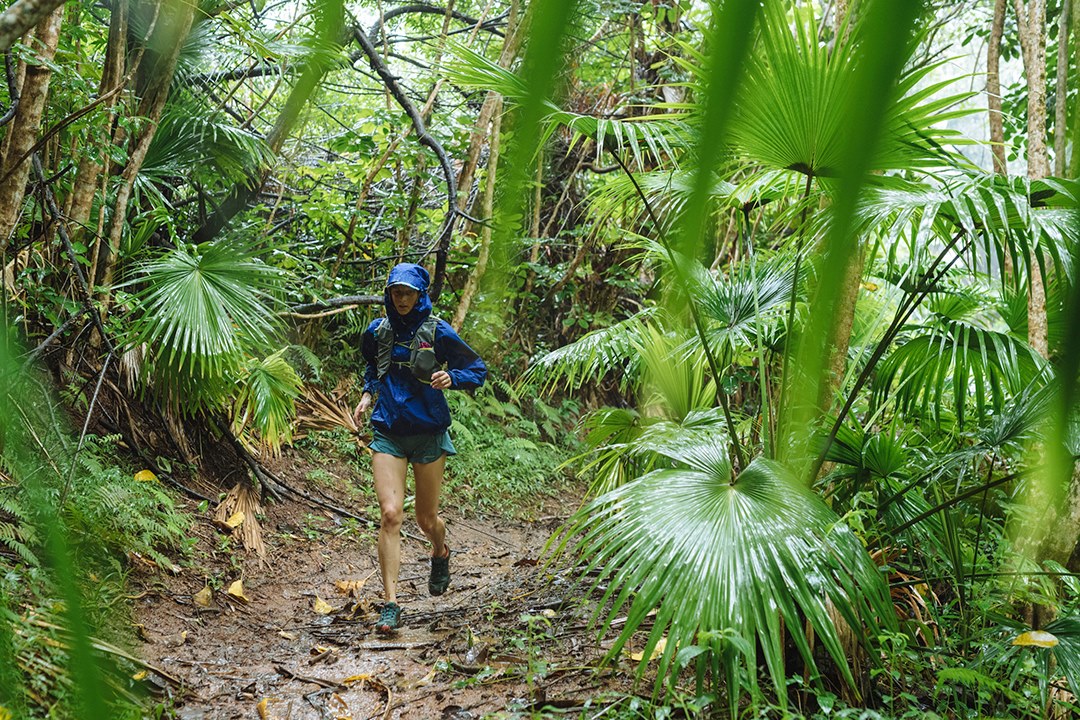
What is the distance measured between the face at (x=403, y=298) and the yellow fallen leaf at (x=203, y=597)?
1.72 meters

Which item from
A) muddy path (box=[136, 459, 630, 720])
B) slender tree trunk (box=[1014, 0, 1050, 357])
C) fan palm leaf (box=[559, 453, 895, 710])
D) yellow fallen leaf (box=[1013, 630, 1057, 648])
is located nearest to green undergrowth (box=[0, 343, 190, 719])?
muddy path (box=[136, 459, 630, 720])

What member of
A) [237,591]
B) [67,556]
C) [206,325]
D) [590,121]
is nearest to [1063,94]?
[67,556]

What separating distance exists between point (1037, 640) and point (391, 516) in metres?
2.70

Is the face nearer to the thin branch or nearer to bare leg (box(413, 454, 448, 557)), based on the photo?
the thin branch

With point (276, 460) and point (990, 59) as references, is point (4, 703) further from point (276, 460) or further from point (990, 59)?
point (276, 460)

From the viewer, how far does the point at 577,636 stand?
10.8ft

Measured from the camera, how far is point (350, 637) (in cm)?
369

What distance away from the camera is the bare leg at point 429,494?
3945 millimetres

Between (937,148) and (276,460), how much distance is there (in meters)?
5.26

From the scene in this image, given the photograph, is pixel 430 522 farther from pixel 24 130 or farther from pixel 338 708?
pixel 24 130

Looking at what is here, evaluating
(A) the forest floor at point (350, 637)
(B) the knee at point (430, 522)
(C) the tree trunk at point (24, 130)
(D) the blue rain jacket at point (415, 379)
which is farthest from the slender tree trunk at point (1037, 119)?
(C) the tree trunk at point (24, 130)

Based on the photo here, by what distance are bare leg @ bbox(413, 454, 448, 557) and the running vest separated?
0.47 metres

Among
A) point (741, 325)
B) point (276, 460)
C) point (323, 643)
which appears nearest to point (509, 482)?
point (276, 460)

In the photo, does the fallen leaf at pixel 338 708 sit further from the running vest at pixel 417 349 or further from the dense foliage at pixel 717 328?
the running vest at pixel 417 349
